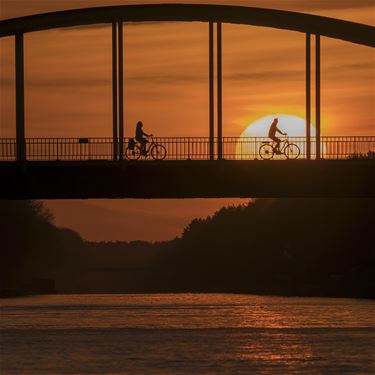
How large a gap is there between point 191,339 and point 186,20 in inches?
710

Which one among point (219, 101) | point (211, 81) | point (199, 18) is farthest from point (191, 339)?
point (199, 18)

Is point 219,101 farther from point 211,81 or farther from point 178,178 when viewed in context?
point 178,178

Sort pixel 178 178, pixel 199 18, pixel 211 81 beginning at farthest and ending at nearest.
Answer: pixel 199 18, pixel 211 81, pixel 178 178

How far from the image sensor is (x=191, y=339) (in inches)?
2493

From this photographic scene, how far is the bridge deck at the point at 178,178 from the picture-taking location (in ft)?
236

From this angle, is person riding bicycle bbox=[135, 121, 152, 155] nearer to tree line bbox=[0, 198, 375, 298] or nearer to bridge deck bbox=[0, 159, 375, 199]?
bridge deck bbox=[0, 159, 375, 199]

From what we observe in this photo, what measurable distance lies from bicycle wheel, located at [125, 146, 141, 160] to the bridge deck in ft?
1.55

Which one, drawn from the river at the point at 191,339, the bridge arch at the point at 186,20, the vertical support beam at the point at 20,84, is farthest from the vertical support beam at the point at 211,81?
the vertical support beam at the point at 20,84

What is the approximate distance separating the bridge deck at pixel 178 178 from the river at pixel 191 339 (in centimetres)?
580

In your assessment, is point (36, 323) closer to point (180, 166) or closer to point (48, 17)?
point (180, 166)

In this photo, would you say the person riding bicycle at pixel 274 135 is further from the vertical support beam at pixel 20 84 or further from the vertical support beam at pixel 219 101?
the vertical support beam at pixel 20 84

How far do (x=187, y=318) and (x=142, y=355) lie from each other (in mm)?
21809

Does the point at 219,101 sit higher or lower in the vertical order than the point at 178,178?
higher

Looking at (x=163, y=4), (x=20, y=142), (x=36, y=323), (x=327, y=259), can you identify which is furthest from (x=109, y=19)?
(x=327, y=259)
